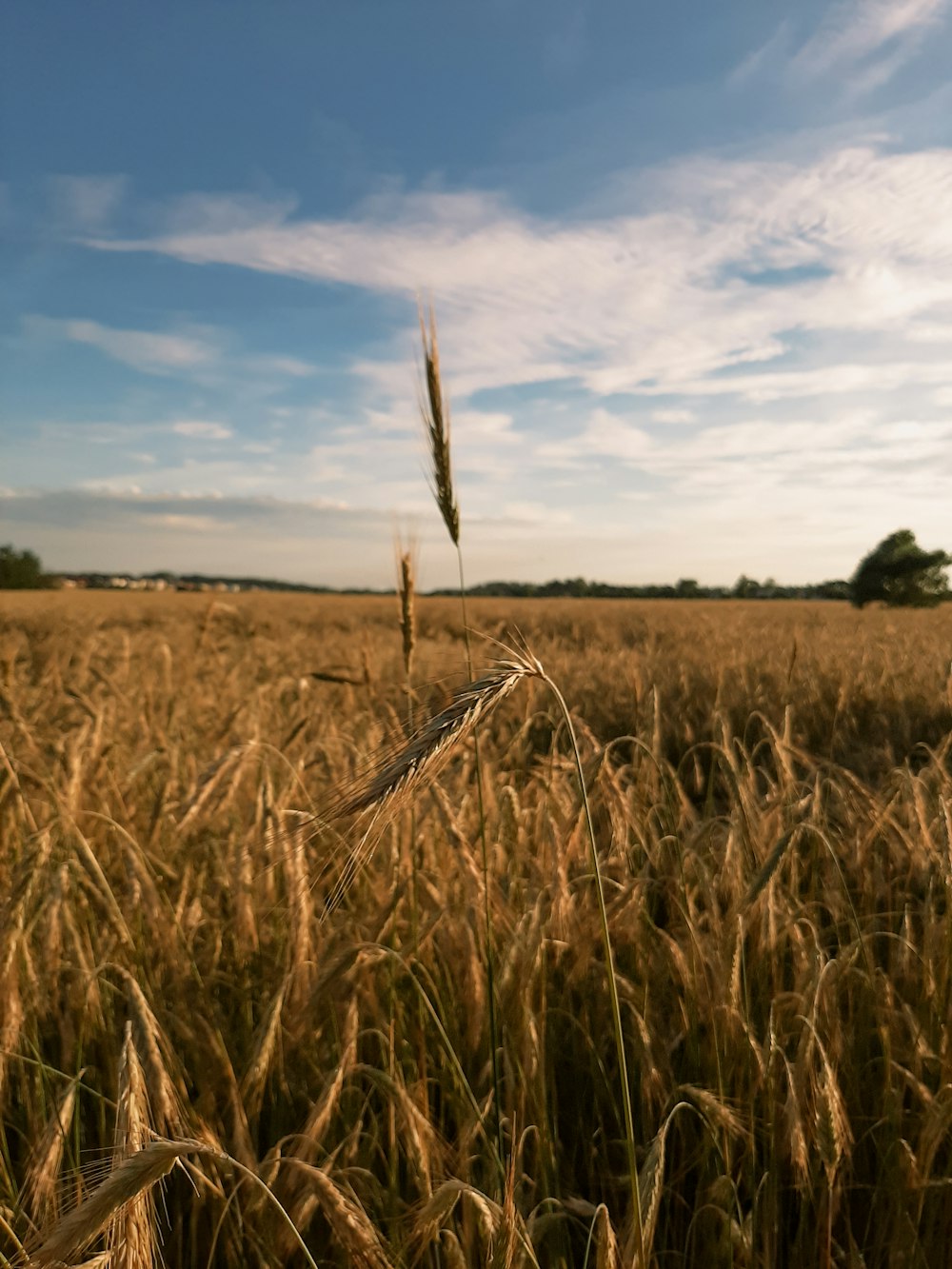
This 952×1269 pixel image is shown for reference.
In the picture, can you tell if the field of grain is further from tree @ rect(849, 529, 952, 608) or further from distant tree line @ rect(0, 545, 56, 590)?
distant tree line @ rect(0, 545, 56, 590)

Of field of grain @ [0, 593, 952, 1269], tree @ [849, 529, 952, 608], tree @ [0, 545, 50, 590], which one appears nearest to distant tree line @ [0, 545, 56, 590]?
tree @ [0, 545, 50, 590]

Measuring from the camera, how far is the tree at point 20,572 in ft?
198

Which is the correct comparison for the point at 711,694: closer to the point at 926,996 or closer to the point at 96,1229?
the point at 926,996

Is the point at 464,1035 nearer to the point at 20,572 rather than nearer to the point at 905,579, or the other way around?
the point at 905,579

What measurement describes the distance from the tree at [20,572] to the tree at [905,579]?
57070mm

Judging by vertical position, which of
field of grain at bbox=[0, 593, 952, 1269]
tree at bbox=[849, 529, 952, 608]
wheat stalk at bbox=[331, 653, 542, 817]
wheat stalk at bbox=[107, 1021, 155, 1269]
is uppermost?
tree at bbox=[849, 529, 952, 608]

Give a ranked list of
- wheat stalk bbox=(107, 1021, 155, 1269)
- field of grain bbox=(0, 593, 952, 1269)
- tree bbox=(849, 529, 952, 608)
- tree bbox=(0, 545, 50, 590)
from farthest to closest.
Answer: tree bbox=(0, 545, 50, 590), tree bbox=(849, 529, 952, 608), field of grain bbox=(0, 593, 952, 1269), wheat stalk bbox=(107, 1021, 155, 1269)

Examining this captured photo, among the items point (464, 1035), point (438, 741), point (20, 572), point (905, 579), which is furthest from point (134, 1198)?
point (20, 572)

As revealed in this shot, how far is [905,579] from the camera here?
41.7m

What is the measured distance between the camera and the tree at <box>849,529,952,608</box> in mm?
41406

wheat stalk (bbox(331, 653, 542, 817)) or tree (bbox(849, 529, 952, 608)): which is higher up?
tree (bbox(849, 529, 952, 608))

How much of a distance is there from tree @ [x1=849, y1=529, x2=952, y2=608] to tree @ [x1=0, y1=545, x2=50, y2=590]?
5707cm

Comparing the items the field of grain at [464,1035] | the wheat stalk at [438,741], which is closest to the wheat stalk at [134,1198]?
the field of grain at [464,1035]

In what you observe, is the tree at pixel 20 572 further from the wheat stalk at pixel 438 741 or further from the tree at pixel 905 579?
the wheat stalk at pixel 438 741
